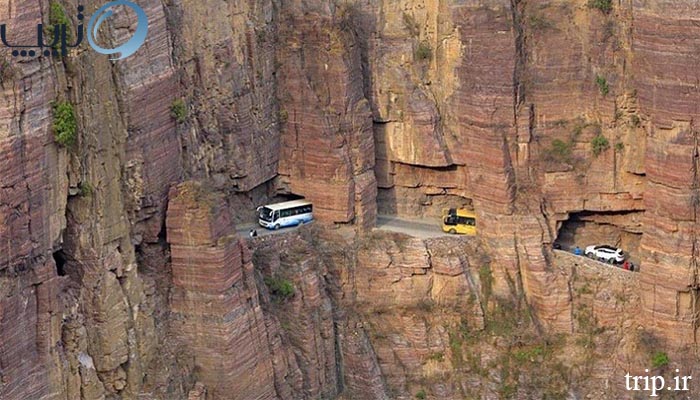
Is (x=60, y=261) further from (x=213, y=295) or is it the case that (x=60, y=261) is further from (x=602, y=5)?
(x=602, y=5)

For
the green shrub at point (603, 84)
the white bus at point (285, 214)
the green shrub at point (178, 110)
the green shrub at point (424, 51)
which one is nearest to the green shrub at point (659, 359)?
the green shrub at point (603, 84)

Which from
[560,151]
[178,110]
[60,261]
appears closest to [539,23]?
[560,151]

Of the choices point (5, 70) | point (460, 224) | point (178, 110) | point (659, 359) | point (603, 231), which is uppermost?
point (5, 70)

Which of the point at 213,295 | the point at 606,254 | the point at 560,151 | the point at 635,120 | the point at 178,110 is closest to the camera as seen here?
the point at 213,295

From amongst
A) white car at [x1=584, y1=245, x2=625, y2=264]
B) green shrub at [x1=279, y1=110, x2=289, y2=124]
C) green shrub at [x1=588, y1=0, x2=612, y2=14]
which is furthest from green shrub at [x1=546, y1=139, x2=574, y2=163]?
green shrub at [x1=279, y1=110, x2=289, y2=124]

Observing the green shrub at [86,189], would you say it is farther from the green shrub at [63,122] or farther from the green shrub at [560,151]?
the green shrub at [560,151]

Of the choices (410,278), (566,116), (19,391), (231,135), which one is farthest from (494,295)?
(19,391)

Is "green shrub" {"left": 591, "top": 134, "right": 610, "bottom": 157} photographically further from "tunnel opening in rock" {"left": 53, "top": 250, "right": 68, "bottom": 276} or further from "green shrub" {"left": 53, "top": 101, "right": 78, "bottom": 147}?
"green shrub" {"left": 53, "top": 101, "right": 78, "bottom": 147}

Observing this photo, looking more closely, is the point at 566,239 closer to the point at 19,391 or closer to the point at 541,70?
the point at 541,70
